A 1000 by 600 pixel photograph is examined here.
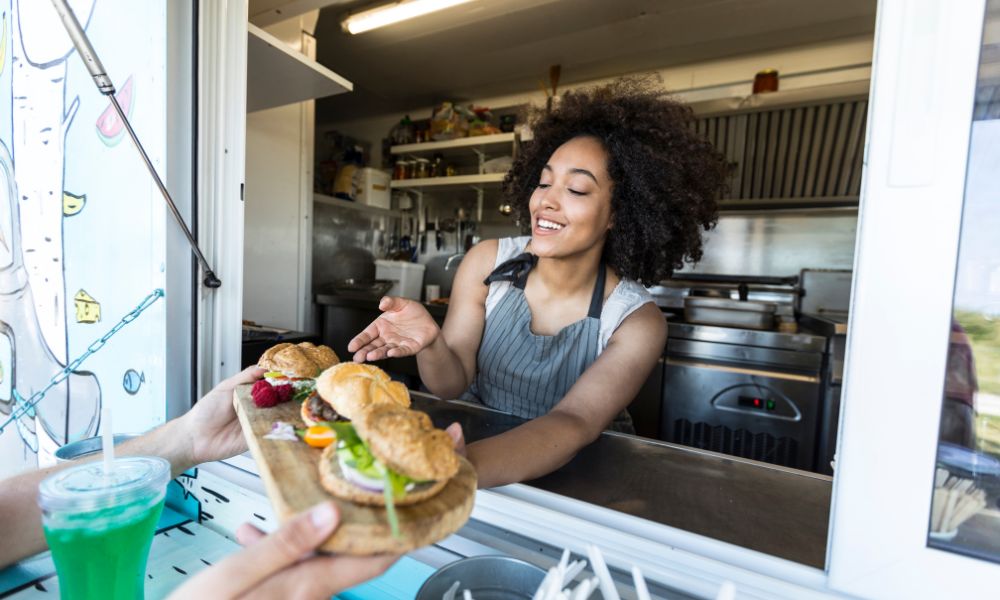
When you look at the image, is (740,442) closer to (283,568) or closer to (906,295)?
(906,295)

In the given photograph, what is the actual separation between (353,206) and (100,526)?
362cm

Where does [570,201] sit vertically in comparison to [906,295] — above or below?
above

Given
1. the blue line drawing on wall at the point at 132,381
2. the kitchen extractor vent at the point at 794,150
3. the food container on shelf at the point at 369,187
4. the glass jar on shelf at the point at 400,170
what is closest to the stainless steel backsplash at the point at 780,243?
the kitchen extractor vent at the point at 794,150

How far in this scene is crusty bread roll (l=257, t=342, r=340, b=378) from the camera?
976mm

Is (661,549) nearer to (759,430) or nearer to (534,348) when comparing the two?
(534,348)

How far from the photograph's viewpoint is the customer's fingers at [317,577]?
46 centimetres

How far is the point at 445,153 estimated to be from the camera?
4184 mm

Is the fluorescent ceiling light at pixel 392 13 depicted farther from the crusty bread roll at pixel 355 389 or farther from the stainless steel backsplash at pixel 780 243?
the crusty bread roll at pixel 355 389

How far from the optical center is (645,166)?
159 centimetres

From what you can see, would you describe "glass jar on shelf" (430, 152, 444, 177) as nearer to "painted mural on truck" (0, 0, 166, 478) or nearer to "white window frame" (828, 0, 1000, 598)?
"painted mural on truck" (0, 0, 166, 478)

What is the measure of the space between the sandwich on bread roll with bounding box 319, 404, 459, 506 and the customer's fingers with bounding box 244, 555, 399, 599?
0.06 metres

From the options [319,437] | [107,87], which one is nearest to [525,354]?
[319,437]

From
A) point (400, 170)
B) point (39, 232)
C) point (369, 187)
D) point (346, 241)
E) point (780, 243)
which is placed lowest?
point (39, 232)

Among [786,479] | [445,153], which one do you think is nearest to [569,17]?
[445,153]
